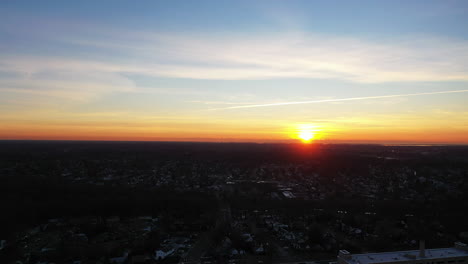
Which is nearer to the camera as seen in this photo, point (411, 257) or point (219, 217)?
point (411, 257)

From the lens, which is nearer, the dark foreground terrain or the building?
the building

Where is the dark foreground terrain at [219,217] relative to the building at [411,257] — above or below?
below

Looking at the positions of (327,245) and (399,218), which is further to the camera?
(399,218)

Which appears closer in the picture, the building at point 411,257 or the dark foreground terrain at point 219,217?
the building at point 411,257

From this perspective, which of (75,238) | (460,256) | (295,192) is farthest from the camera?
(295,192)

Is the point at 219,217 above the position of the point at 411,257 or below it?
below

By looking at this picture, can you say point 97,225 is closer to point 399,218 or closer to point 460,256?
point 460,256

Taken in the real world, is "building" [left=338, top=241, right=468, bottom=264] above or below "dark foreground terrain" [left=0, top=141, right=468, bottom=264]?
above

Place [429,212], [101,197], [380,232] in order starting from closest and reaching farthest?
[380,232] → [429,212] → [101,197]

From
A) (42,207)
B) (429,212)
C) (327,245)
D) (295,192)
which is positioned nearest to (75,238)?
(42,207)

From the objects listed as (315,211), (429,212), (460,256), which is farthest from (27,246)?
(429,212)
